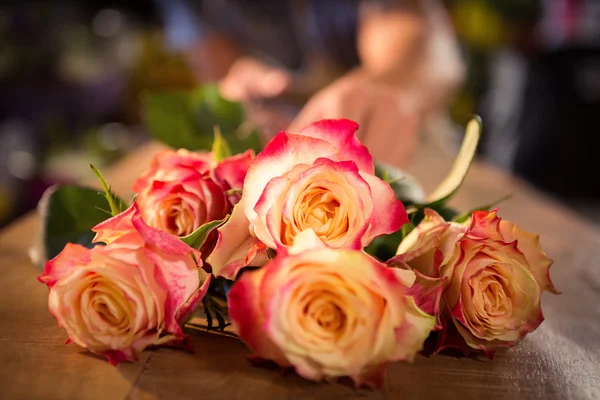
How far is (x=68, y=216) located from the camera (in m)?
0.45

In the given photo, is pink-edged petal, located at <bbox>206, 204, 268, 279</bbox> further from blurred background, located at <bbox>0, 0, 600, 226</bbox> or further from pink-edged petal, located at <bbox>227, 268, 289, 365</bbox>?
blurred background, located at <bbox>0, 0, 600, 226</bbox>

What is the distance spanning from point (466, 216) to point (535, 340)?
10 cm

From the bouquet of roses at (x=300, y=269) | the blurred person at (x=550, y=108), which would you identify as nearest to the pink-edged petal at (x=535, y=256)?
the bouquet of roses at (x=300, y=269)

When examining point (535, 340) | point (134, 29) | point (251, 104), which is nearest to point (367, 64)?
point (251, 104)

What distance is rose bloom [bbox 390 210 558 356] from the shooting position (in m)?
0.34

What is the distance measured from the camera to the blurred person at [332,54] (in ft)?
2.14

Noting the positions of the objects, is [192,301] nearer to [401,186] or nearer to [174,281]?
[174,281]

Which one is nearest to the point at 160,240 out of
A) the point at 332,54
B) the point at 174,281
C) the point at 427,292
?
the point at 174,281

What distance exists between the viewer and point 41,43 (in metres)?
2.01

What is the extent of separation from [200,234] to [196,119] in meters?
0.31

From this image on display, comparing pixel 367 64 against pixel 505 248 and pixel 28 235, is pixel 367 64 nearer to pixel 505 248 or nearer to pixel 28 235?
pixel 28 235

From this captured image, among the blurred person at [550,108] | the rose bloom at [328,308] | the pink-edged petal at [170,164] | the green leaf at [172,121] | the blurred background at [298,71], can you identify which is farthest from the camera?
the blurred person at [550,108]

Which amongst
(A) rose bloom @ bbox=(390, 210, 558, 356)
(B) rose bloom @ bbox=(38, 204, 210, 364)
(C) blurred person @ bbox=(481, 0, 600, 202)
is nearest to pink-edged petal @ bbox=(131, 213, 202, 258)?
(B) rose bloom @ bbox=(38, 204, 210, 364)

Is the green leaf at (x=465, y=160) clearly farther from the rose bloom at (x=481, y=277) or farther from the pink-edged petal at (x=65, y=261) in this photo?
the pink-edged petal at (x=65, y=261)
